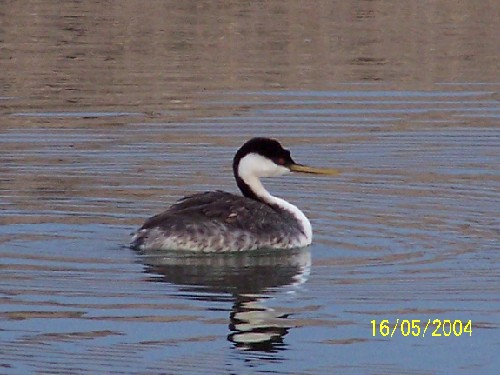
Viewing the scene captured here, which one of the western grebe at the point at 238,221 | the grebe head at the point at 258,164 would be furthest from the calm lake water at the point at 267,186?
the grebe head at the point at 258,164

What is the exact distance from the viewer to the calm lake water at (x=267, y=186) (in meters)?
10.2

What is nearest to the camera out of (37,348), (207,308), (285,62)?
(37,348)

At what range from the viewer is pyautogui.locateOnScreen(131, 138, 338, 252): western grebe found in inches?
495

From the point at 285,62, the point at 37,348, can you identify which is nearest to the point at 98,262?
the point at 37,348

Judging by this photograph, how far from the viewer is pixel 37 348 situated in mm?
9953

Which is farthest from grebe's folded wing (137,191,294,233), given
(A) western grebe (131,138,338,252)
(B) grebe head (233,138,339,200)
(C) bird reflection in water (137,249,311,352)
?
(B) grebe head (233,138,339,200)

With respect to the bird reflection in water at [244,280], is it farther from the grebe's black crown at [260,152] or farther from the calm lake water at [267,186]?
the grebe's black crown at [260,152]

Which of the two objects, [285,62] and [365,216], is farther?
[285,62]

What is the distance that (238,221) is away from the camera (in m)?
12.8

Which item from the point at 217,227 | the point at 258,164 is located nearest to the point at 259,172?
the point at 258,164

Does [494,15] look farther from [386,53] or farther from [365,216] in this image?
[365,216]

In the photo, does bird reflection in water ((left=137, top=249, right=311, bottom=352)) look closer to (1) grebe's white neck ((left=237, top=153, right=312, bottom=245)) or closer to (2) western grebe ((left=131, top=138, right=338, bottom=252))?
(2) western grebe ((left=131, top=138, right=338, bottom=252))

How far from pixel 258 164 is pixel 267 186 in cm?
264

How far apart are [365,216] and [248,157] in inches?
51.2
